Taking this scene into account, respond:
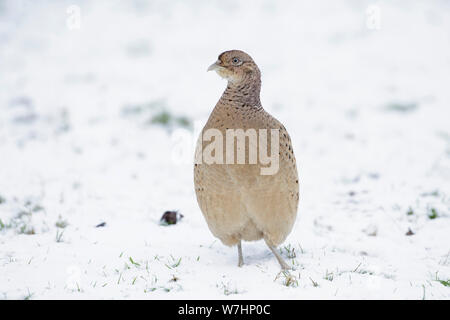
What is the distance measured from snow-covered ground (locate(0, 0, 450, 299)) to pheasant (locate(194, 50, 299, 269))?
0.34 meters

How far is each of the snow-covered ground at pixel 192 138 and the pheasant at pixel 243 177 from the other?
34 cm

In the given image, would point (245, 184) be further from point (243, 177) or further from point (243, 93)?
point (243, 93)

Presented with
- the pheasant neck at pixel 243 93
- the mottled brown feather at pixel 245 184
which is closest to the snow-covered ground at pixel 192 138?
the mottled brown feather at pixel 245 184

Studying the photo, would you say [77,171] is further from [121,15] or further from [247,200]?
[121,15]

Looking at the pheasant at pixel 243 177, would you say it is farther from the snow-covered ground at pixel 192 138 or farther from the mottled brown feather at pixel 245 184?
the snow-covered ground at pixel 192 138

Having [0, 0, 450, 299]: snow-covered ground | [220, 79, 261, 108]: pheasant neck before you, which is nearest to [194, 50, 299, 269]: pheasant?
[220, 79, 261, 108]: pheasant neck

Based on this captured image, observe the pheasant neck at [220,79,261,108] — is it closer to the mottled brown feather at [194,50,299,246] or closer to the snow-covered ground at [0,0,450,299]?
the mottled brown feather at [194,50,299,246]

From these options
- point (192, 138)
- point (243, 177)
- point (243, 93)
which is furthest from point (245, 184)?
point (192, 138)

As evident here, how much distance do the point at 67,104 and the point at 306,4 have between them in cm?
802

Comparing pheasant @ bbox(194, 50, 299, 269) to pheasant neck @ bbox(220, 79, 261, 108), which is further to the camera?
pheasant neck @ bbox(220, 79, 261, 108)

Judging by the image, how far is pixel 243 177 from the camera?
338 cm

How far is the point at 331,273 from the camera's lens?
3.38 meters

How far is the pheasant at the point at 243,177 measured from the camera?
340 cm

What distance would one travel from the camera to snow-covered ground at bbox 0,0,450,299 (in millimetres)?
3467
